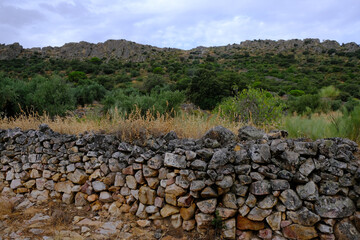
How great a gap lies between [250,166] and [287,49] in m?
50.6

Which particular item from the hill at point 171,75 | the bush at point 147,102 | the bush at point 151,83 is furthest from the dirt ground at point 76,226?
the bush at point 151,83

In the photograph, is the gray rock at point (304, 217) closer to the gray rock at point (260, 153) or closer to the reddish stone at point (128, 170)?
the gray rock at point (260, 153)

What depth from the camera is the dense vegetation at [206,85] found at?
353 inches

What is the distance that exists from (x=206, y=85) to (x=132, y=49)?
36.5 metres

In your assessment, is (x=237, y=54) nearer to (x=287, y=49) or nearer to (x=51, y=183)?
(x=287, y=49)

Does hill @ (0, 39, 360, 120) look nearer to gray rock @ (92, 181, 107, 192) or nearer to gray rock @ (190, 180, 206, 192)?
gray rock @ (92, 181, 107, 192)

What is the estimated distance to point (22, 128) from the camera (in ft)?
20.5

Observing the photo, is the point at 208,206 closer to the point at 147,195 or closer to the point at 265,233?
the point at 265,233

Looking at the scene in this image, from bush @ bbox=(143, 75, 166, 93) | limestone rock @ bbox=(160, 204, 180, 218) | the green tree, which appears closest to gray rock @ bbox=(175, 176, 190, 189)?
limestone rock @ bbox=(160, 204, 180, 218)

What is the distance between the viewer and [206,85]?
19.8m

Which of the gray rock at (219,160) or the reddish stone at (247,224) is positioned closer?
the reddish stone at (247,224)

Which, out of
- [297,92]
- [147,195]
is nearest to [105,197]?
[147,195]

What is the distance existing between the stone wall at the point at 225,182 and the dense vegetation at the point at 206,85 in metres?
1.50

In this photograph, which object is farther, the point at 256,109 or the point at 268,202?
the point at 256,109
